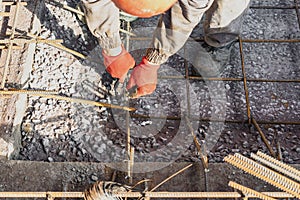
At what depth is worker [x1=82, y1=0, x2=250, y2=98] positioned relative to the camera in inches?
92.7

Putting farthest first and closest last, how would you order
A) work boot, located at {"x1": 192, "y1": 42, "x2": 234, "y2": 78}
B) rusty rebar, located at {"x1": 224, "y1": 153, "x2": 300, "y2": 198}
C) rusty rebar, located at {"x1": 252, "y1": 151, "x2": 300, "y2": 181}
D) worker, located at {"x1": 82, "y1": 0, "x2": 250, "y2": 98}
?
work boot, located at {"x1": 192, "y1": 42, "x2": 234, "y2": 78} < worker, located at {"x1": 82, "y1": 0, "x2": 250, "y2": 98} < rusty rebar, located at {"x1": 252, "y1": 151, "x2": 300, "y2": 181} < rusty rebar, located at {"x1": 224, "y1": 153, "x2": 300, "y2": 198}

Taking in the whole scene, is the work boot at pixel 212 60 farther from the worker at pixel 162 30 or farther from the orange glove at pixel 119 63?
the orange glove at pixel 119 63

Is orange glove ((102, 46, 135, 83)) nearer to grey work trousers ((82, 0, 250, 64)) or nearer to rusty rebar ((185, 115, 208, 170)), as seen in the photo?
grey work trousers ((82, 0, 250, 64))

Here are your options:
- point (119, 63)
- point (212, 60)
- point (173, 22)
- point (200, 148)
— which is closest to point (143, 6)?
point (173, 22)

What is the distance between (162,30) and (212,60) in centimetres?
89

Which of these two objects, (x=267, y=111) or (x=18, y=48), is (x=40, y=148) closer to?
(x=18, y=48)

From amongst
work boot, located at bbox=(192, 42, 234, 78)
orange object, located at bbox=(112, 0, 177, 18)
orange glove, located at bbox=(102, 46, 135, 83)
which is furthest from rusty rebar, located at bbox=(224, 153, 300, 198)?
work boot, located at bbox=(192, 42, 234, 78)

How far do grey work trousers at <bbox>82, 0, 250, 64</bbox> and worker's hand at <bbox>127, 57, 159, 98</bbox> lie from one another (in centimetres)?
7

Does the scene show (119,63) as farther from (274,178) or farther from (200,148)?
(274,178)

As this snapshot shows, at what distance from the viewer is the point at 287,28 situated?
3795 mm

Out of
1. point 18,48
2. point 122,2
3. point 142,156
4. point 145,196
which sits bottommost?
point 145,196

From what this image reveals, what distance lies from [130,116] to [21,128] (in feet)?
2.65

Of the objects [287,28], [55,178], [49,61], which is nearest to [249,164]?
[55,178]

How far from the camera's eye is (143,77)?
286 centimetres
